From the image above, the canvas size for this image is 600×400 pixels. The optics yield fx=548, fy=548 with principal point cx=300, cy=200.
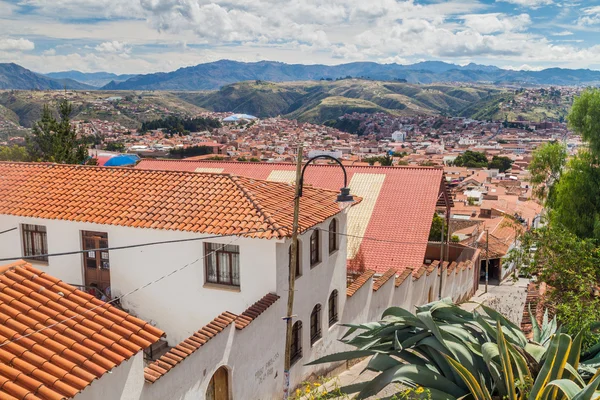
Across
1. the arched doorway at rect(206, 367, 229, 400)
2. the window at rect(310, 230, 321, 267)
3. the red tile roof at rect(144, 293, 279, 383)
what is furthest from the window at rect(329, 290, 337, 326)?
the arched doorway at rect(206, 367, 229, 400)

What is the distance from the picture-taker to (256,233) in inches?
422

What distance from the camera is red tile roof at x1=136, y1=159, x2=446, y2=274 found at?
821 inches

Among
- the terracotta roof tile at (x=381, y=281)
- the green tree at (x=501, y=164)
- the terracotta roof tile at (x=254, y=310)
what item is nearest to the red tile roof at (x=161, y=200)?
the terracotta roof tile at (x=254, y=310)

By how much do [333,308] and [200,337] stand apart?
5969mm

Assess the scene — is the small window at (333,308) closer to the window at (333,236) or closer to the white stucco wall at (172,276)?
the window at (333,236)

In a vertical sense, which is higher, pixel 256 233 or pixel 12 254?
pixel 256 233

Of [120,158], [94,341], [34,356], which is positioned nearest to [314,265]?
[94,341]

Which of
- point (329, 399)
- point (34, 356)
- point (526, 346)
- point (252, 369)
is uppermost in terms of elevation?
point (34, 356)

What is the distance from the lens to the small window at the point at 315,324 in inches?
515

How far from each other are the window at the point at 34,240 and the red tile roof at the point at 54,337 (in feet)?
16.6

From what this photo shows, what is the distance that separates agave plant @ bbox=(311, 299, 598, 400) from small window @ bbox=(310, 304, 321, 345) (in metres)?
4.47

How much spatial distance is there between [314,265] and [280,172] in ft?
47.0

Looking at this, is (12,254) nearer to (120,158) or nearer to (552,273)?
(552,273)

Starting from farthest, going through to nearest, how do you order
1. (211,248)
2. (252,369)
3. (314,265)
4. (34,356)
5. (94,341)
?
(314,265) < (211,248) < (252,369) < (94,341) < (34,356)
